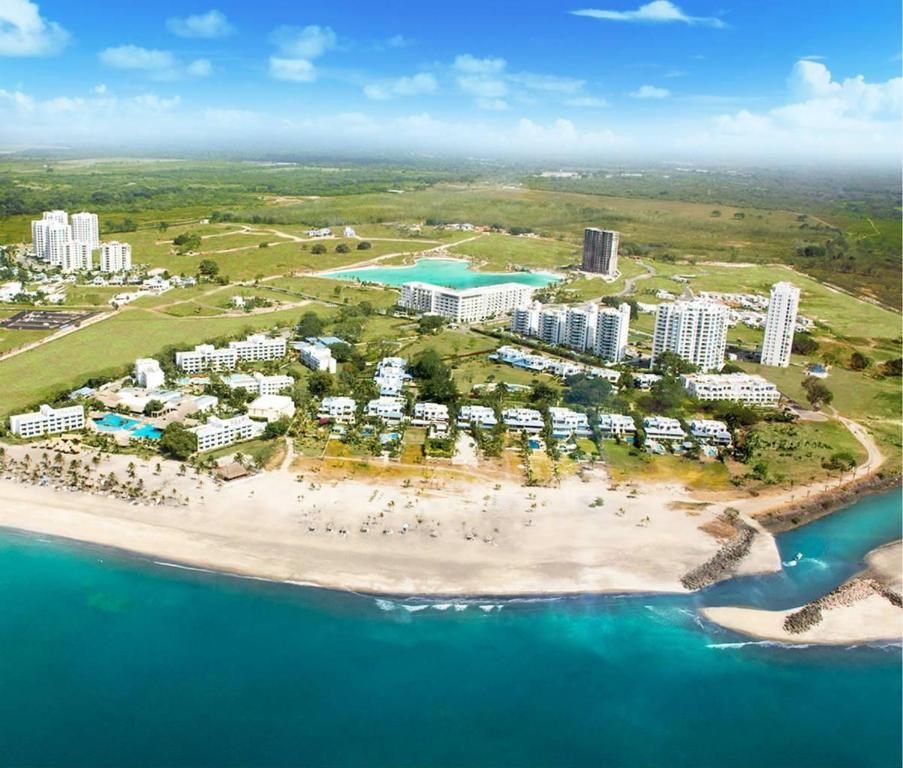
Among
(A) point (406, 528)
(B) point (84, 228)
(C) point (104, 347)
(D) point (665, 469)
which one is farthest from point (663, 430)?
(B) point (84, 228)

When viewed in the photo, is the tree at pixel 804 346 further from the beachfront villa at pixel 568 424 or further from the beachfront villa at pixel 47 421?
the beachfront villa at pixel 47 421

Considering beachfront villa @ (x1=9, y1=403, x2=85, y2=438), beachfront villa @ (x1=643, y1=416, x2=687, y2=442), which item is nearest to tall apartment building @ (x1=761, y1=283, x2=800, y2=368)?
beachfront villa @ (x1=643, y1=416, x2=687, y2=442)

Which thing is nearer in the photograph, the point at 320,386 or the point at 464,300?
the point at 320,386

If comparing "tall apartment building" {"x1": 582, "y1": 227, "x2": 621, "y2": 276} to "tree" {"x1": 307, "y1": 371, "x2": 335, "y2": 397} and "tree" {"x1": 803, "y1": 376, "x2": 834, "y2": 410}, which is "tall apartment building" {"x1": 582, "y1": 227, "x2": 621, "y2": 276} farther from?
"tree" {"x1": 307, "y1": 371, "x2": 335, "y2": 397}

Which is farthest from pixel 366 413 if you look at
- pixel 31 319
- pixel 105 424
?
pixel 31 319

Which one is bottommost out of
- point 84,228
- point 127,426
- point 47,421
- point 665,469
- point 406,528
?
point 406,528

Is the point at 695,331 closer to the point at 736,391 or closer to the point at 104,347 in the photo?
the point at 736,391
